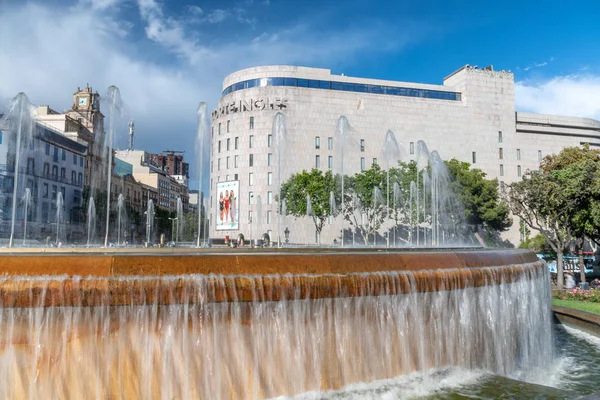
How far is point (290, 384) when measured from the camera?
5051mm

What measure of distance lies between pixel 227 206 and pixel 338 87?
19.4m

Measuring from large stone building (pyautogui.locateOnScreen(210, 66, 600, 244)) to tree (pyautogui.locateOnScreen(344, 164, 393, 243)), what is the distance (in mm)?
4314

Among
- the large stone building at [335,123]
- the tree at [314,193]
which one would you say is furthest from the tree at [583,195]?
the large stone building at [335,123]

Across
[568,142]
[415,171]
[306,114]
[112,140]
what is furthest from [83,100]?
[568,142]

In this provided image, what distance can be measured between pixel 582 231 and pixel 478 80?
130 feet

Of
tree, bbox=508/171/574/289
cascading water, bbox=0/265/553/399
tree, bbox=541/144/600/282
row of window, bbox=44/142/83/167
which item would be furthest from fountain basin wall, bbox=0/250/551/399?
row of window, bbox=44/142/83/167

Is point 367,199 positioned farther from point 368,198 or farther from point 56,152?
point 56,152

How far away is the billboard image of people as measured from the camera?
56.2 metres

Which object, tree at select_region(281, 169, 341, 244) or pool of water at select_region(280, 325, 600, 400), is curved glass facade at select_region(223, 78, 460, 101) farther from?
pool of water at select_region(280, 325, 600, 400)

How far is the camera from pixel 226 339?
4.73 m

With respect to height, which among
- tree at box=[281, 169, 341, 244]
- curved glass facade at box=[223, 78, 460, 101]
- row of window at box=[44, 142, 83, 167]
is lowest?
tree at box=[281, 169, 341, 244]

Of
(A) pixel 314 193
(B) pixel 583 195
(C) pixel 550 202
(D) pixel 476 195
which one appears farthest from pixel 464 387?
(D) pixel 476 195

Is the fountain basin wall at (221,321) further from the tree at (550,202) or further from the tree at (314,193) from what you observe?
the tree at (314,193)

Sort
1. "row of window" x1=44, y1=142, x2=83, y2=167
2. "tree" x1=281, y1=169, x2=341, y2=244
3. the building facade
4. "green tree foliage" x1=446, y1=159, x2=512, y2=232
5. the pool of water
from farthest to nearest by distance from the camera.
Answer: the building facade
"row of window" x1=44, y1=142, x2=83, y2=167
"green tree foliage" x1=446, y1=159, x2=512, y2=232
"tree" x1=281, y1=169, x2=341, y2=244
the pool of water
